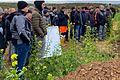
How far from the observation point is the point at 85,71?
8.87 metres

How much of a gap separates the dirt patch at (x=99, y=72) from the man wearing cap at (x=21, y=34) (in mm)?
2034

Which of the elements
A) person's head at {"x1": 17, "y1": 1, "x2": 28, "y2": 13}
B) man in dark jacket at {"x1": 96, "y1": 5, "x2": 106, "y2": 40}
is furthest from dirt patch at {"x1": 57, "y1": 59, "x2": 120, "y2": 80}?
man in dark jacket at {"x1": 96, "y1": 5, "x2": 106, "y2": 40}

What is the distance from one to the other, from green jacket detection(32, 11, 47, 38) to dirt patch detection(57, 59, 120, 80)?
3025mm

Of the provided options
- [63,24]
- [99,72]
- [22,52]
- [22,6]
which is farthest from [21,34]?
[63,24]

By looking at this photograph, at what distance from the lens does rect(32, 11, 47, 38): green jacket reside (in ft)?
39.3

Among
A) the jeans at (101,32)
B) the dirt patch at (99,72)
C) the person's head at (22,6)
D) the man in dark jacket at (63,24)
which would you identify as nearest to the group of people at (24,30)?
the person's head at (22,6)

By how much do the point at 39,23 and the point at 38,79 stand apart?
242 centimetres

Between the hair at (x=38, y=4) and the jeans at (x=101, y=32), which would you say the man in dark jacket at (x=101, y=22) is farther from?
the hair at (x=38, y=4)

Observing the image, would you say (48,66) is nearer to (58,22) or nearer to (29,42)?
(29,42)

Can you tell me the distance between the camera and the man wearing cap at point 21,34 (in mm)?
10633

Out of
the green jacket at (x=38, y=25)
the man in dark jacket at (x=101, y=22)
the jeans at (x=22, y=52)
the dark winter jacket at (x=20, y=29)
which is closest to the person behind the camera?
the dark winter jacket at (x=20, y=29)

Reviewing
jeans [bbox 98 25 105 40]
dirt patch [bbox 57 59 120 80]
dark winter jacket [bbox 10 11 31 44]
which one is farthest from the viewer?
jeans [bbox 98 25 105 40]

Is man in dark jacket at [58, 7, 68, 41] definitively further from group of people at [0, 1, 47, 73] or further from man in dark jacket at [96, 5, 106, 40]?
group of people at [0, 1, 47, 73]

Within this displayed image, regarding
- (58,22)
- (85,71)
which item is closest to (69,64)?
(85,71)
